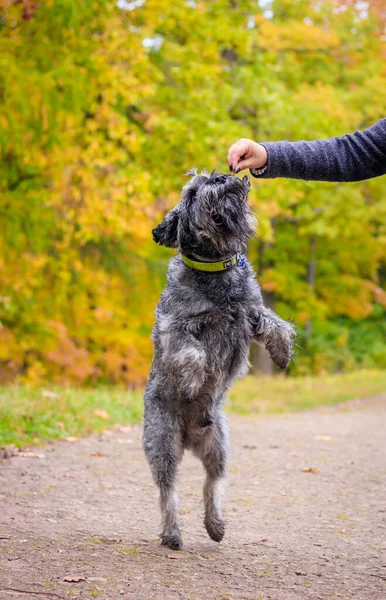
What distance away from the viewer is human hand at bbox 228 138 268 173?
3.75m

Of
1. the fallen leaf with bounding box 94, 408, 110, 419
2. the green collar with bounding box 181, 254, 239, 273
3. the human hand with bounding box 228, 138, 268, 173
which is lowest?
the fallen leaf with bounding box 94, 408, 110, 419

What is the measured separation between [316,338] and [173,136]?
41.8 ft

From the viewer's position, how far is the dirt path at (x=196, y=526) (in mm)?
3570

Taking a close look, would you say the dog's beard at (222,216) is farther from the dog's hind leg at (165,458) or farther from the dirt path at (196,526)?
the dirt path at (196,526)

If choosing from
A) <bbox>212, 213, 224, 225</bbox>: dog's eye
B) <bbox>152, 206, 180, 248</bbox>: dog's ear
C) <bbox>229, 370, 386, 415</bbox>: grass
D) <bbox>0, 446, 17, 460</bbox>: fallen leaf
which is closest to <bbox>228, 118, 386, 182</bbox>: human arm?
<bbox>212, 213, 224, 225</bbox>: dog's eye

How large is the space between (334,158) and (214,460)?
6.28ft

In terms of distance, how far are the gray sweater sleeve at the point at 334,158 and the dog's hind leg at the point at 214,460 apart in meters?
1.58

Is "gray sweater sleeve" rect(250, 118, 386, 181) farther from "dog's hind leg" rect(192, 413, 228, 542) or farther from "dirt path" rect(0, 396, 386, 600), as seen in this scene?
"dirt path" rect(0, 396, 386, 600)

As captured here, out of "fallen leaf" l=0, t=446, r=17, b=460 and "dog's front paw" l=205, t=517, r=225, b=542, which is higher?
"dog's front paw" l=205, t=517, r=225, b=542

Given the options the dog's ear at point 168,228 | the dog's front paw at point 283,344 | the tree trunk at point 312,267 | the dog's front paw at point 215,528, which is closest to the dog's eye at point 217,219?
the dog's ear at point 168,228

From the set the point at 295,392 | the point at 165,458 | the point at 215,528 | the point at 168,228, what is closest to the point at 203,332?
the point at 168,228

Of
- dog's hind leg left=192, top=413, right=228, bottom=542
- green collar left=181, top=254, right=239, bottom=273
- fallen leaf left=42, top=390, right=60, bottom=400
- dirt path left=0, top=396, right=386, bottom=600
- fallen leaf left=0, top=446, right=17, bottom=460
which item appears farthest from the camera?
fallen leaf left=42, top=390, right=60, bottom=400

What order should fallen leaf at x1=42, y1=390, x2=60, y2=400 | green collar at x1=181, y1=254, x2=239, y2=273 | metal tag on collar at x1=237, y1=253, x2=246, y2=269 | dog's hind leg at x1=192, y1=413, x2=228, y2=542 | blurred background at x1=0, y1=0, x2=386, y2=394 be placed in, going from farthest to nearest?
blurred background at x1=0, y1=0, x2=386, y2=394
fallen leaf at x1=42, y1=390, x2=60, y2=400
dog's hind leg at x1=192, y1=413, x2=228, y2=542
metal tag on collar at x1=237, y1=253, x2=246, y2=269
green collar at x1=181, y1=254, x2=239, y2=273

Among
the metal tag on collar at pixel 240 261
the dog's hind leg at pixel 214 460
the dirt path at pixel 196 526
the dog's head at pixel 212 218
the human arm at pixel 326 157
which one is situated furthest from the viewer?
the dog's hind leg at pixel 214 460
